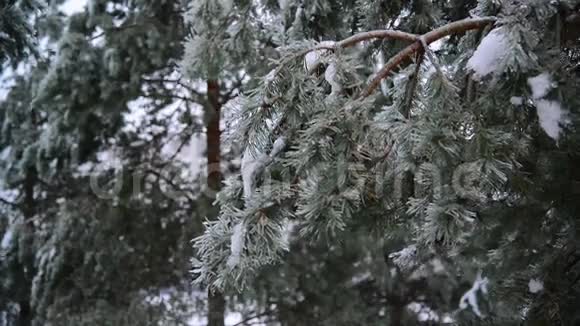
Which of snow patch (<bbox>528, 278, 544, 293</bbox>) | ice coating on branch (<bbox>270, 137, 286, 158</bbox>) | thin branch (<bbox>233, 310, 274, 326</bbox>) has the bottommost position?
thin branch (<bbox>233, 310, 274, 326</bbox>)

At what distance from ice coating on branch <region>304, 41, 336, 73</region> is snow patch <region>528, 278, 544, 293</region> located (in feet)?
5.08

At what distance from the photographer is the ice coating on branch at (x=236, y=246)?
227 centimetres

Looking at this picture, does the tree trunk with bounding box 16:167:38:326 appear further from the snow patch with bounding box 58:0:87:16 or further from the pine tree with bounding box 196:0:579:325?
the pine tree with bounding box 196:0:579:325

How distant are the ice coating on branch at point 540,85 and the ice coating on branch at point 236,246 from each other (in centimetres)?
112

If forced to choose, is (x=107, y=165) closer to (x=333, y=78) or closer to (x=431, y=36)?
(x=333, y=78)

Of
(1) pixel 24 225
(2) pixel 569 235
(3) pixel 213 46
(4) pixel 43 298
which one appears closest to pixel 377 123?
(2) pixel 569 235

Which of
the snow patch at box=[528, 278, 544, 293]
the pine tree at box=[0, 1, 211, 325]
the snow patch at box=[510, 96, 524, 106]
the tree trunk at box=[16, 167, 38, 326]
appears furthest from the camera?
the tree trunk at box=[16, 167, 38, 326]

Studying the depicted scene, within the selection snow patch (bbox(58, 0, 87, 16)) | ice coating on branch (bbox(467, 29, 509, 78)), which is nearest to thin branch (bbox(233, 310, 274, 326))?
snow patch (bbox(58, 0, 87, 16))

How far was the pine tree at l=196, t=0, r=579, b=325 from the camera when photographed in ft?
7.18

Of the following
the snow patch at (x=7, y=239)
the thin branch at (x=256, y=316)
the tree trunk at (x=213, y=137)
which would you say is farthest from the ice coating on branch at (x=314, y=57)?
the snow patch at (x=7, y=239)

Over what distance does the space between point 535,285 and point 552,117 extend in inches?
50.0

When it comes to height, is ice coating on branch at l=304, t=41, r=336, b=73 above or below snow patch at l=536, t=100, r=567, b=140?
above

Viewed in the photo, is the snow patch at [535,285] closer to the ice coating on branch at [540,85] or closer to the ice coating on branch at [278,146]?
the ice coating on branch at [540,85]

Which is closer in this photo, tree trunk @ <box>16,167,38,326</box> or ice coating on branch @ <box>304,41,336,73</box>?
ice coating on branch @ <box>304,41,336,73</box>
